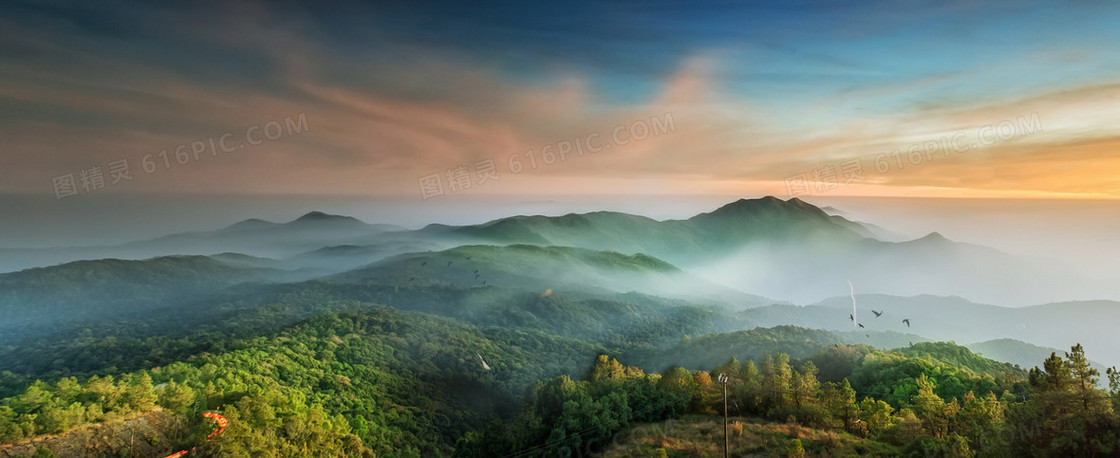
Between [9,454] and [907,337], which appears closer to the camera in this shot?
[9,454]

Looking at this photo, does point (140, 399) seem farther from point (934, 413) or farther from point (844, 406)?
point (934, 413)

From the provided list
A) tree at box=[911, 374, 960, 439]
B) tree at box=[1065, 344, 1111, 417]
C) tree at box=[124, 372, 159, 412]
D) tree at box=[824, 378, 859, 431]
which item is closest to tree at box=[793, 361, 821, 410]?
tree at box=[824, 378, 859, 431]

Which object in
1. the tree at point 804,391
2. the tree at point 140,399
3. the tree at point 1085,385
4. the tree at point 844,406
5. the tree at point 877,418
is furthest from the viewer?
the tree at point 804,391

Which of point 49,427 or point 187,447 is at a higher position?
point 49,427

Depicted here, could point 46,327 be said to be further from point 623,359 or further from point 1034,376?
point 1034,376

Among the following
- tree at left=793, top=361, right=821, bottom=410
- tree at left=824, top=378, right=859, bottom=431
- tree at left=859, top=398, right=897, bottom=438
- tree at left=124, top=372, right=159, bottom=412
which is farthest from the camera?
tree at left=793, top=361, right=821, bottom=410

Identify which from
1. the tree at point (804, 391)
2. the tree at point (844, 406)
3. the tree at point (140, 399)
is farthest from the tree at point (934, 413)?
the tree at point (140, 399)

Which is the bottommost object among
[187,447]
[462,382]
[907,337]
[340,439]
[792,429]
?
[907,337]

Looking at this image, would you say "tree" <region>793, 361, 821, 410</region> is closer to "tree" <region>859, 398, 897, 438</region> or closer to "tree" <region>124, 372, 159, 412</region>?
"tree" <region>859, 398, 897, 438</region>

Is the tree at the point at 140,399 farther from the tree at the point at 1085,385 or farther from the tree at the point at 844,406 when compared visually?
the tree at the point at 844,406

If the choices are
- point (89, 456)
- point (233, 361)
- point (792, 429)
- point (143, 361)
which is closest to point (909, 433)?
point (792, 429)

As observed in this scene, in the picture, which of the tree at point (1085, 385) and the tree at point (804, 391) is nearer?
the tree at point (1085, 385)
